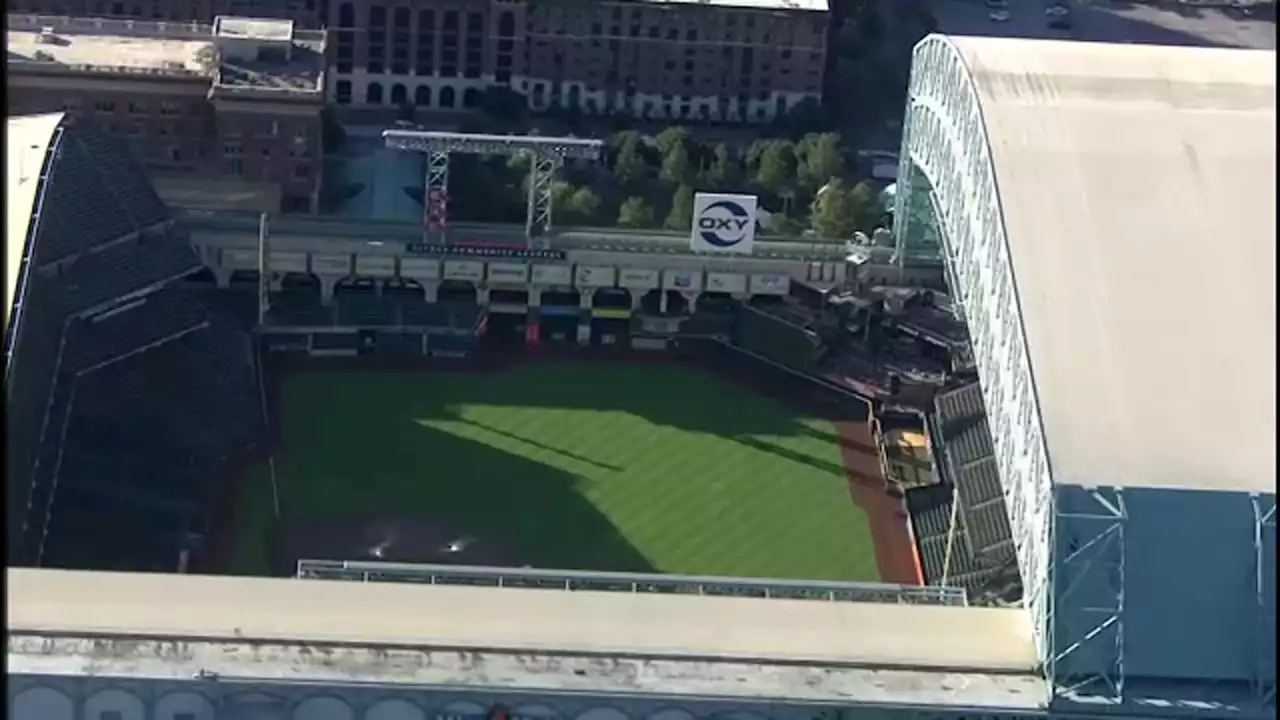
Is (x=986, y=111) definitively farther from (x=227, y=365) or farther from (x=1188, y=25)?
(x=1188, y=25)

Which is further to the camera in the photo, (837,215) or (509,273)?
(837,215)

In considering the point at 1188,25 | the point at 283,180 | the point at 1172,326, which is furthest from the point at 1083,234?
the point at 1188,25

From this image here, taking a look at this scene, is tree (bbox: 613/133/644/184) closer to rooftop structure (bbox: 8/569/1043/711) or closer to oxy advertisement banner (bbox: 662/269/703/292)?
oxy advertisement banner (bbox: 662/269/703/292)

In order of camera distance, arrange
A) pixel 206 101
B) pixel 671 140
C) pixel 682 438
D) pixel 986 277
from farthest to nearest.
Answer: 1. pixel 671 140
2. pixel 206 101
3. pixel 682 438
4. pixel 986 277

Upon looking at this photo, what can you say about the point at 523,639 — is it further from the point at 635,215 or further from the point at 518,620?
the point at 635,215

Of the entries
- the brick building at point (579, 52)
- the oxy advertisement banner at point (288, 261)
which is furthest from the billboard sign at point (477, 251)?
the brick building at point (579, 52)

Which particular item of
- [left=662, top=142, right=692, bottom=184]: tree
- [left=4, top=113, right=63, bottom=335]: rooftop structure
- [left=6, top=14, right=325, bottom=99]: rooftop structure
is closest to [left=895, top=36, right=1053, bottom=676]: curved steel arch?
[left=662, top=142, right=692, bottom=184]: tree

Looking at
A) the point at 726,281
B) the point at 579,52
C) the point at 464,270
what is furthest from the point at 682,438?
the point at 579,52
